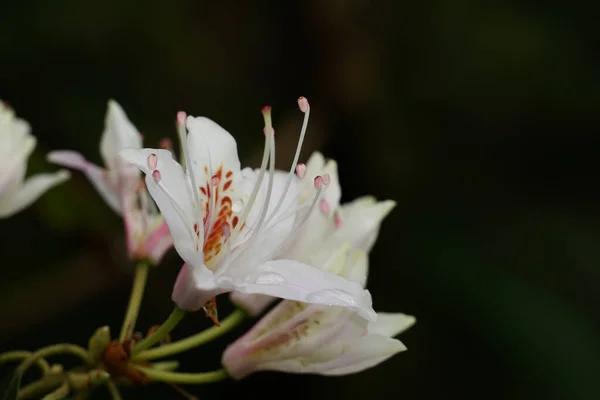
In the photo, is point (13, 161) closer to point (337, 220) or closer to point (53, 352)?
point (53, 352)

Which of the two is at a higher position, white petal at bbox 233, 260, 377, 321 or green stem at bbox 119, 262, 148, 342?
white petal at bbox 233, 260, 377, 321

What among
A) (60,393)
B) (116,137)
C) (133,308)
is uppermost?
(116,137)

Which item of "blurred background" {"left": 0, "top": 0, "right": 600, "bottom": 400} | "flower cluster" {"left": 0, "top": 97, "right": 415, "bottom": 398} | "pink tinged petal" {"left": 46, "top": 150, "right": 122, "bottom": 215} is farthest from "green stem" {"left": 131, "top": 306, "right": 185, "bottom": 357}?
"blurred background" {"left": 0, "top": 0, "right": 600, "bottom": 400}

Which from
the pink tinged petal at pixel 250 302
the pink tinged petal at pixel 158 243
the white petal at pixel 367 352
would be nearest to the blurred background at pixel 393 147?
the pink tinged petal at pixel 158 243

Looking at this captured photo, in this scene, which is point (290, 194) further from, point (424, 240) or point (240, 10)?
point (240, 10)

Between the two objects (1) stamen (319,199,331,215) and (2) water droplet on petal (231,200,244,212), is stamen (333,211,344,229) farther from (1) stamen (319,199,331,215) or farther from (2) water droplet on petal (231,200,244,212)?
(2) water droplet on petal (231,200,244,212)

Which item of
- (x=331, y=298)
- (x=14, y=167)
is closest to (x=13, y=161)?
(x=14, y=167)
